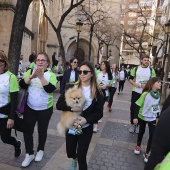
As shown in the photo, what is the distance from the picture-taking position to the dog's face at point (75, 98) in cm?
279

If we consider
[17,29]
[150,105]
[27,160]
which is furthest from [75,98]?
[17,29]

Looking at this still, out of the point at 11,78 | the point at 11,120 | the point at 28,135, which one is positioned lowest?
the point at 28,135

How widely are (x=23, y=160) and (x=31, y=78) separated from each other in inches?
64.7

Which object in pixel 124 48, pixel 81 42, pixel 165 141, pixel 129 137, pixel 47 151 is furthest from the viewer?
pixel 124 48

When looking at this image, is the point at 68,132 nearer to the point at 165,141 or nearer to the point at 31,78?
the point at 31,78

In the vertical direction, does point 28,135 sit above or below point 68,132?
below

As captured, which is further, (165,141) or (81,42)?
(81,42)

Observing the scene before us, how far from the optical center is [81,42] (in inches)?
1593

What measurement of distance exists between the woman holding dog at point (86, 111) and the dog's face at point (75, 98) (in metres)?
0.07

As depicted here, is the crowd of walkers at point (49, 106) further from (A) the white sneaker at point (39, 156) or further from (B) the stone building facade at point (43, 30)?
(B) the stone building facade at point (43, 30)

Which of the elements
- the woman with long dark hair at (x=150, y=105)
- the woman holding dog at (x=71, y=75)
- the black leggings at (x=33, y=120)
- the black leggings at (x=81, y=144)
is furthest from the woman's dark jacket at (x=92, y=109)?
the woman holding dog at (x=71, y=75)

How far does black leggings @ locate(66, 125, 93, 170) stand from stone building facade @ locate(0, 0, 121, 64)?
1128 centimetres

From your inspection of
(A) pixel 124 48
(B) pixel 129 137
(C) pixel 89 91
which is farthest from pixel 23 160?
(A) pixel 124 48

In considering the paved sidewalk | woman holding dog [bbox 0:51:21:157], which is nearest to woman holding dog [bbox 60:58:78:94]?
the paved sidewalk
